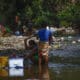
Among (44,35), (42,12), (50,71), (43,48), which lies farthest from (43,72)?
(42,12)

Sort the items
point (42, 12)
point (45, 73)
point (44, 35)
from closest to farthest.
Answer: point (45, 73) < point (44, 35) < point (42, 12)

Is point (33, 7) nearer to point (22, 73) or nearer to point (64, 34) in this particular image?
point (64, 34)

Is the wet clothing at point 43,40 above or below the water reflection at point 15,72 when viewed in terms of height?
above

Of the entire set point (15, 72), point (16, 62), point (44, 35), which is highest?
point (44, 35)

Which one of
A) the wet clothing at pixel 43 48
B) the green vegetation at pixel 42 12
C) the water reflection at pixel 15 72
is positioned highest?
the green vegetation at pixel 42 12

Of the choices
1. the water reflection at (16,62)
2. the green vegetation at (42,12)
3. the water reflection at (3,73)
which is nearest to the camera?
the water reflection at (3,73)

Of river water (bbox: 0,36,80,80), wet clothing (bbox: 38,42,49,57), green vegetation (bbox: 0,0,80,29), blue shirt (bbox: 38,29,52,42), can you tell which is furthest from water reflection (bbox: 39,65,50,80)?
green vegetation (bbox: 0,0,80,29)

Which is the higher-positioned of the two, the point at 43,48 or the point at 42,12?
the point at 42,12

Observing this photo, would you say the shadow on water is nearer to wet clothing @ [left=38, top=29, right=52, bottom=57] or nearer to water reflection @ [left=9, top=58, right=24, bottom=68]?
water reflection @ [left=9, top=58, right=24, bottom=68]

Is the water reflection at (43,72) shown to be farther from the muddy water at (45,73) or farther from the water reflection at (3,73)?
the water reflection at (3,73)

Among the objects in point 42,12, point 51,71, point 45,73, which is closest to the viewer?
point 45,73

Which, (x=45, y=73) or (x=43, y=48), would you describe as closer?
(x=45, y=73)

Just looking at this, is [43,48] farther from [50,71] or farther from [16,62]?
[50,71]

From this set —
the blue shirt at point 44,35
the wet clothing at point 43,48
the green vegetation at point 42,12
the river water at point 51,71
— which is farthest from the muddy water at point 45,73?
the green vegetation at point 42,12
